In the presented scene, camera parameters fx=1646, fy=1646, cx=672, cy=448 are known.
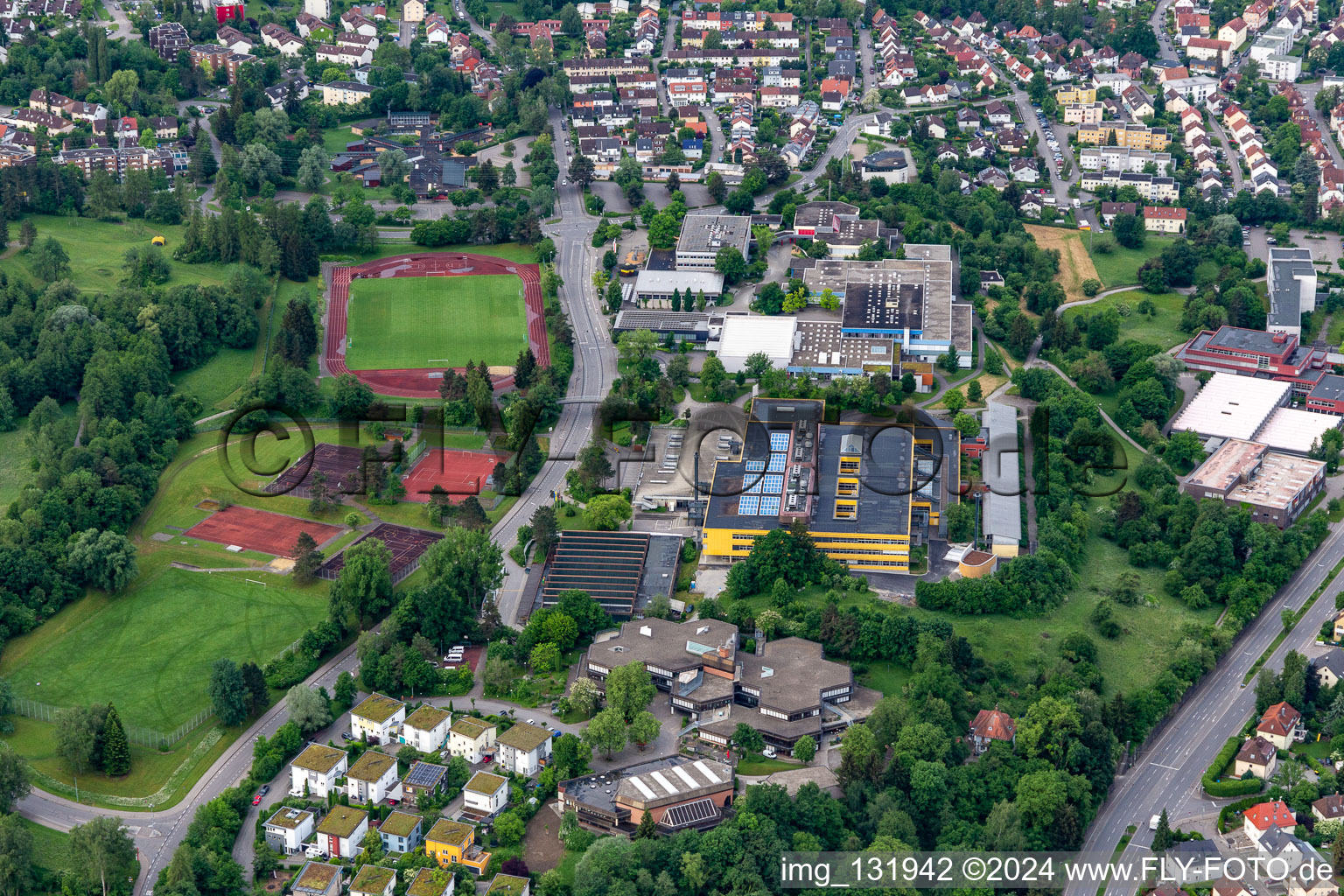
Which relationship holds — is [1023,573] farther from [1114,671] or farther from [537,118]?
[537,118]

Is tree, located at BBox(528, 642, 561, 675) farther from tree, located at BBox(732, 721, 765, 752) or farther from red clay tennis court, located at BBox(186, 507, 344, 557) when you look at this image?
red clay tennis court, located at BBox(186, 507, 344, 557)

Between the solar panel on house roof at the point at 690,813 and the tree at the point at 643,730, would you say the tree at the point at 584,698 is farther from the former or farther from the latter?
the solar panel on house roof at the point at 690,813

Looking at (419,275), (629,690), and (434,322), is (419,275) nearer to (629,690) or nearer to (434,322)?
(434,322)

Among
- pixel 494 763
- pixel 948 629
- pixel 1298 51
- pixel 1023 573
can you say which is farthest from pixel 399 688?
pixel 1298 51

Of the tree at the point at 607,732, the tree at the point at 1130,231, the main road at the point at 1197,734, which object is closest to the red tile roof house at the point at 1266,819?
the main road at the point at 1197,734

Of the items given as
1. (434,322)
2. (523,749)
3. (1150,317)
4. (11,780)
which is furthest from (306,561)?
(1150,317)

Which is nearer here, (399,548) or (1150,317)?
(399,548)
